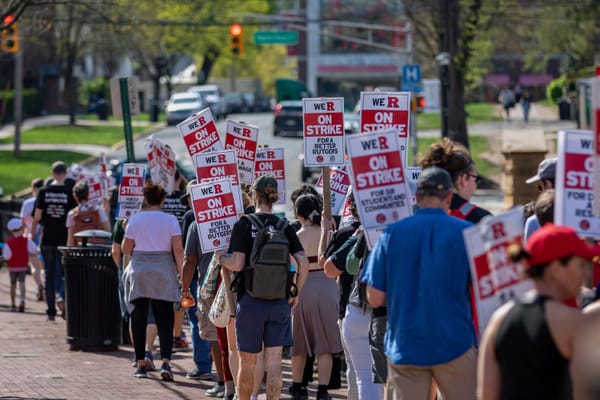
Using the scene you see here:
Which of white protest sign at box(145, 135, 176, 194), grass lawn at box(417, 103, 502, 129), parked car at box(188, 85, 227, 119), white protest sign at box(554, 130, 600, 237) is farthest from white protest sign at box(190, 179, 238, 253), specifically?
parked car at box(188, 85, 227, 119)

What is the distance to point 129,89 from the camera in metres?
16.6

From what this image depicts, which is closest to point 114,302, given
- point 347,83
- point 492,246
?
point 492,246

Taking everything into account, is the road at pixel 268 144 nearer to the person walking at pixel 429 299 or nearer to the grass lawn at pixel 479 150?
the grass lawn at pixel 479 150

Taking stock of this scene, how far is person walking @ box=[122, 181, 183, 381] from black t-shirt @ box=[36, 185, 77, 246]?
4672mm

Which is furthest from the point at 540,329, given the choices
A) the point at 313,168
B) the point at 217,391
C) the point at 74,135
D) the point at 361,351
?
the point at 74,135

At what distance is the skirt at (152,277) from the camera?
1131 cm

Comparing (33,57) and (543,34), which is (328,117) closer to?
(543,34)

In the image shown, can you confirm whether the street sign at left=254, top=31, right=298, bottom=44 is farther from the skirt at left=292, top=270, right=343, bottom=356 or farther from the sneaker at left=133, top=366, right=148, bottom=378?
the skirt at left=292, top=270, right=343, bottom=356

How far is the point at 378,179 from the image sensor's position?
24.5ft

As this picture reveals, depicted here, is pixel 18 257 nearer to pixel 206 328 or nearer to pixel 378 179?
pixel 206 328

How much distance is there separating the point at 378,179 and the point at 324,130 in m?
3.53

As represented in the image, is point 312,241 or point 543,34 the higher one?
point 543,34

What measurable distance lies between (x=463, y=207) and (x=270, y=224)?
2.04 m

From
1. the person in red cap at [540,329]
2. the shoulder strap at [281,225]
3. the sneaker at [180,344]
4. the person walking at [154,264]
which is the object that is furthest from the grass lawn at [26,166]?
the person in red cap at [540,329]
